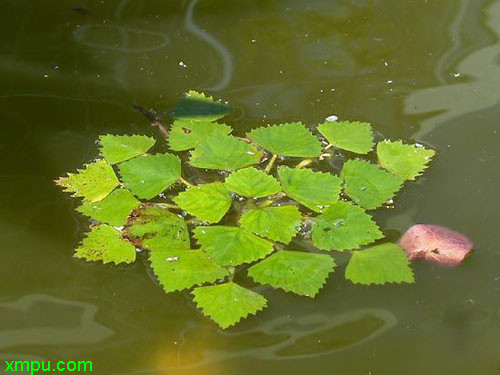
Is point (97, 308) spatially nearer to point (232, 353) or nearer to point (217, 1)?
point (232, 353)

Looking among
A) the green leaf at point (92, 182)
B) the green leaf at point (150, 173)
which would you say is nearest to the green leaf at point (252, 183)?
the green leaf at point (150, 173)

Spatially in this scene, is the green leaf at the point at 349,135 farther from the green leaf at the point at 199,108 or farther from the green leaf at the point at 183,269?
→ the green leaf at the point at 183,269

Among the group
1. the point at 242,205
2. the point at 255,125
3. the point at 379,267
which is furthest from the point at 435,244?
the point at 255,125

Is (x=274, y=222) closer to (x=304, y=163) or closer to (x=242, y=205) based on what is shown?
(x=242, y=205)

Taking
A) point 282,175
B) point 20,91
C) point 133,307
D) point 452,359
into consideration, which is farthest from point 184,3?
point 452,359

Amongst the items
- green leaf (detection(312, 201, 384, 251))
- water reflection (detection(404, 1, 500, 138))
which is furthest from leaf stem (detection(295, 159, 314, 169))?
water reflection (detection(404, 1, 500, 138))

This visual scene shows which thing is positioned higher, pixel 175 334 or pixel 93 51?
pixel 93 51
